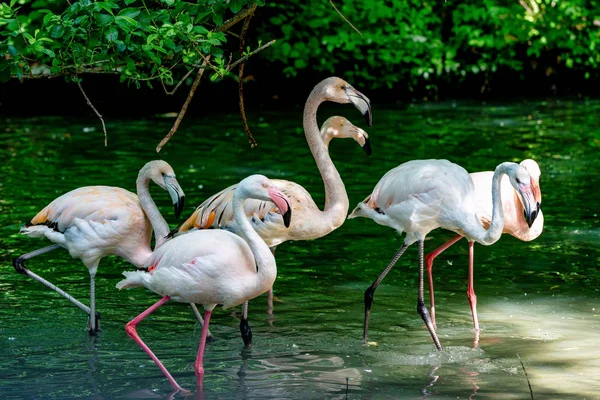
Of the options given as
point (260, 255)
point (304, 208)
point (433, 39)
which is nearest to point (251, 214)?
point (304, 208)

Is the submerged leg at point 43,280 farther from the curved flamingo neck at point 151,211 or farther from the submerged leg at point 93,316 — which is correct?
the curved flamingo neck at point 151,211

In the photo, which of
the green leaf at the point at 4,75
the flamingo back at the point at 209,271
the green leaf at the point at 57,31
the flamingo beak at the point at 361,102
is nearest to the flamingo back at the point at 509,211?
the flamingo beak at the point at 361,102

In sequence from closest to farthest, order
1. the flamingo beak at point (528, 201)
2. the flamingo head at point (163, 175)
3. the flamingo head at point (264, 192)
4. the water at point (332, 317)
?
1. the flamingo head at point (264, 192)
2. the water at point (332, 317)
3. the flamingo beak at point (528, 201)
4. the flamingo head at point (163, 175)

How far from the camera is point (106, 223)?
6.46m

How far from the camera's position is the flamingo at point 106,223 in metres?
6.46

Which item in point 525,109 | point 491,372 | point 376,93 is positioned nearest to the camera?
point 491,372

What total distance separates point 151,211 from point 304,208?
96 centimetres

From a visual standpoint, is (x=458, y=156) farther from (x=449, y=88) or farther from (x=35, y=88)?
(x=35, y=88)

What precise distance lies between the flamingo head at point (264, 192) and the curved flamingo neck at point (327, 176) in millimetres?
1159

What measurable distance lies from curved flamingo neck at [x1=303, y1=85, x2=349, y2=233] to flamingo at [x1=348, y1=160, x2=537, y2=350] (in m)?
0.25

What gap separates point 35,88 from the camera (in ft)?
59.8

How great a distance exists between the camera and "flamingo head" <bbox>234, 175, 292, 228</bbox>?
533 cm

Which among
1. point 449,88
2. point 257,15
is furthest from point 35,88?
point 449,88

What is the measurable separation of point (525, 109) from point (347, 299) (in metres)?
11.1
